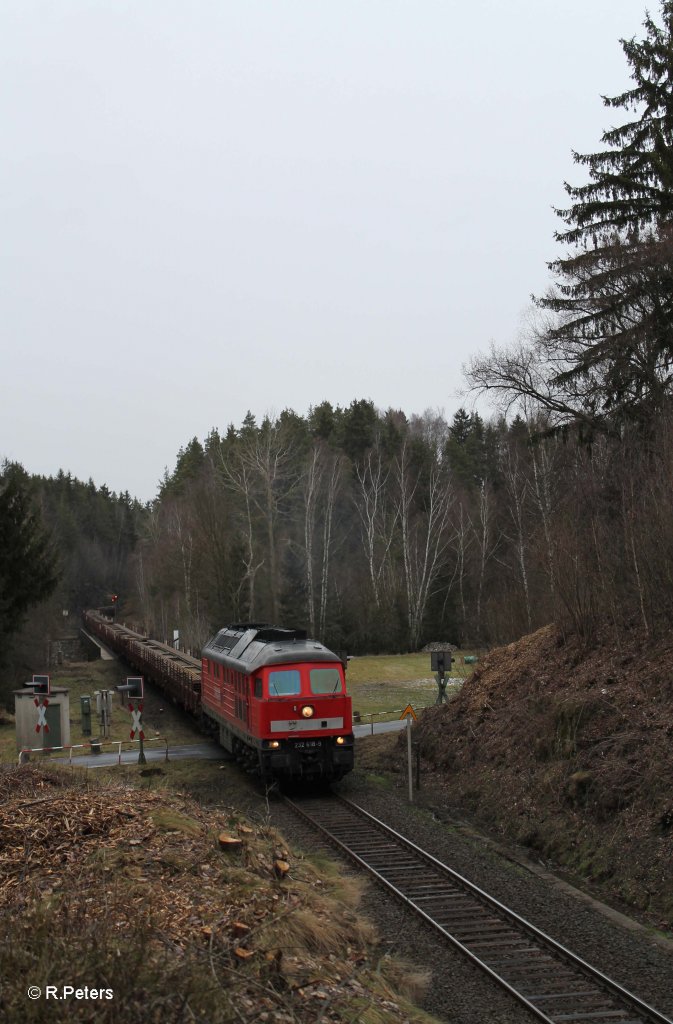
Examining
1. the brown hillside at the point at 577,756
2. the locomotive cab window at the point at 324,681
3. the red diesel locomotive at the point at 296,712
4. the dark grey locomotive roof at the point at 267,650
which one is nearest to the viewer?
the brown hillside at the point at 577,756

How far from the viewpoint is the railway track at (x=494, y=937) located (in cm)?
849

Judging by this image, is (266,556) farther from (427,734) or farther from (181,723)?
(427,734)

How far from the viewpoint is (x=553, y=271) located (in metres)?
24.1

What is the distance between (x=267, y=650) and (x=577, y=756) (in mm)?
6792

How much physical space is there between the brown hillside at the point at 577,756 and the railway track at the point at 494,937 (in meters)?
2.03

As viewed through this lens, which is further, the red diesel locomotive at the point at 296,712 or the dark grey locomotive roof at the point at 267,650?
the dark grey locomotive roof at the point at 267,650

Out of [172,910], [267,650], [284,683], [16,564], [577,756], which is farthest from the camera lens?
[16,564]

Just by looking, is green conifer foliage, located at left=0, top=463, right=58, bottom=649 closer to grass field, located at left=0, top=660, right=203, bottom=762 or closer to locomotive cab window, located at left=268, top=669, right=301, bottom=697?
grass field, located at left=0, top=660, right=203, bottom=762

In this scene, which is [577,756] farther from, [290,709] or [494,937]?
[494,937]

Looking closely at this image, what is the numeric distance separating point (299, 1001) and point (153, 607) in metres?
74.6

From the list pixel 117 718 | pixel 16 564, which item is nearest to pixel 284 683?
pixel 117 718

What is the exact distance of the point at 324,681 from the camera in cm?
1877

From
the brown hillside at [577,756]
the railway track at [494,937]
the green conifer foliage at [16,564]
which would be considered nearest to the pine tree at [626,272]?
the brown hillside at [577,756]

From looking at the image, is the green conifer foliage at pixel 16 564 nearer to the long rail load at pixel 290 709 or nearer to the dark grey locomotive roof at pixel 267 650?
the dark grey locomotive roof at pixel 267 650
